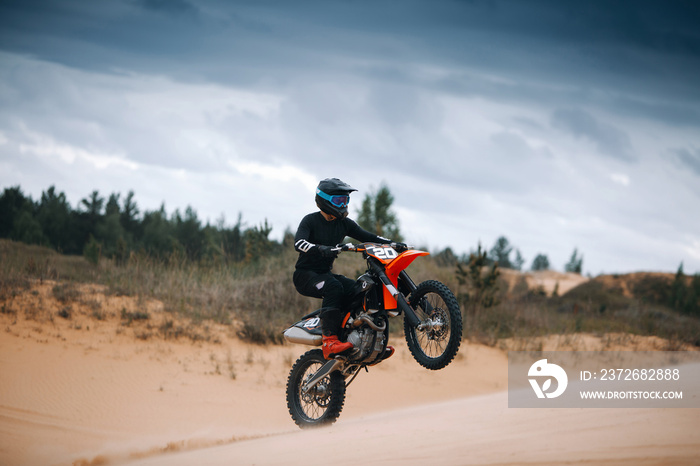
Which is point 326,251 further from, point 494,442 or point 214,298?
point 214,298

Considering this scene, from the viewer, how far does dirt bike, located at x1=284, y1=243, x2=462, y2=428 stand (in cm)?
664

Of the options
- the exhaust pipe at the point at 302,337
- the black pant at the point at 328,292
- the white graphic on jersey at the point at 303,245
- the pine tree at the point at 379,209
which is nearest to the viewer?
the white graphic on jersey at the point at 303,245

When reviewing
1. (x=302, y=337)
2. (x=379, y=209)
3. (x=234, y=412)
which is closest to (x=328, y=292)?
(x=302, y=337)

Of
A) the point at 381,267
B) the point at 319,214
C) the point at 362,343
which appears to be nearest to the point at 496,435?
the point at 362,343

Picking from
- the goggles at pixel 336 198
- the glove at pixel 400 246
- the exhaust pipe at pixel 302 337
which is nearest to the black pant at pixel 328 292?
the exhaust pipe at pixel 302 337

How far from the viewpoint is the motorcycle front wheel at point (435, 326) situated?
21.4 feet

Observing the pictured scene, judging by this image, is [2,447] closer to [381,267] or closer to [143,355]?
[143,355]

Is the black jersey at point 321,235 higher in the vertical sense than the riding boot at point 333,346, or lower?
higher

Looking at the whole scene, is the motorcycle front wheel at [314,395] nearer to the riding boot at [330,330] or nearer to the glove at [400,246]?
the riding boot at [330,330]

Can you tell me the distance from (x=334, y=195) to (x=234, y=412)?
Result: 21.2 ft

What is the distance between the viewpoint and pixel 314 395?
8273mm

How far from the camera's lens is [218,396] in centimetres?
1269

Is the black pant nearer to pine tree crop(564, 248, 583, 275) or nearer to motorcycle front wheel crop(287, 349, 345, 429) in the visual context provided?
motorcycle front wheel crop(287, 349, 345, 429)

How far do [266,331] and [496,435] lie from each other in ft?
31.8
